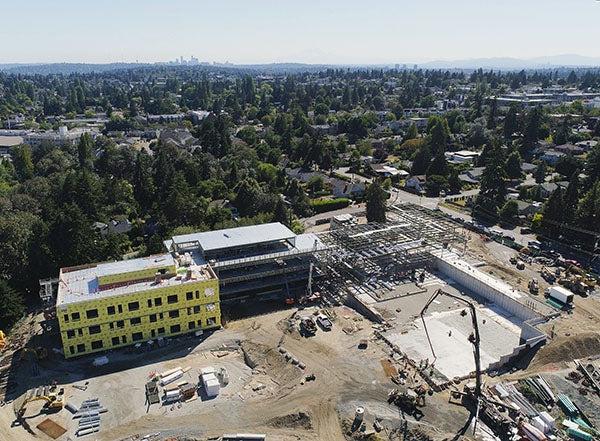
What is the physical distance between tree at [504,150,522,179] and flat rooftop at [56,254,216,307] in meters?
57.4

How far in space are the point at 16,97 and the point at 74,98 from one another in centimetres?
3485

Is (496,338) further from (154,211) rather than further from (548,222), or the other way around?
(154,211)

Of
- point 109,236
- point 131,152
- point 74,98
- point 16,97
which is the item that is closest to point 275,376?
point 109,236

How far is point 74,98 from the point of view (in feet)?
542

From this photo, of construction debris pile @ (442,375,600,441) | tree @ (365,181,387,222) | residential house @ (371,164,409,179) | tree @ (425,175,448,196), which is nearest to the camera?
construction debris pile @ (442,375,600,441)

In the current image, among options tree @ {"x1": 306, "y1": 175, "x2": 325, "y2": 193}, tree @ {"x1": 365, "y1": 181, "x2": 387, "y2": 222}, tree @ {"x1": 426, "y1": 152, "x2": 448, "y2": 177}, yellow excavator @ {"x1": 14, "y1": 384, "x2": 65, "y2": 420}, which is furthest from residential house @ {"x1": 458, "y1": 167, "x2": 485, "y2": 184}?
yellow excavator @ {"x1": 14, "y1": 384, "x2": 65, "y2": 420}

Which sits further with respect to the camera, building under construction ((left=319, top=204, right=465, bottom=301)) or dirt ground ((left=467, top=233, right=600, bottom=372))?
building under construction ((left=319, top=204, right=465, bottom=301))

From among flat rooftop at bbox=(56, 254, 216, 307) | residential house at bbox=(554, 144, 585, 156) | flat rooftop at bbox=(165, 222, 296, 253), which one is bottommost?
flat rooftop at bbox=(56, 254, 216, 307)

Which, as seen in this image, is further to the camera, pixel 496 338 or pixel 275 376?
pixel 496 338

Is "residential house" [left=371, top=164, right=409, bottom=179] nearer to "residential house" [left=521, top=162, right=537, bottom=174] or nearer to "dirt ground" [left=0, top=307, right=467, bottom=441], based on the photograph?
"residential house" [left=521, top=162, right=537, bottom=174]

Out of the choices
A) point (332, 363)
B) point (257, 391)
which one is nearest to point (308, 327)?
point (332, 363)

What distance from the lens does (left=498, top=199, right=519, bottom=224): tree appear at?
60.1 m

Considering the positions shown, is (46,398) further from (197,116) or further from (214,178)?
(197,116)

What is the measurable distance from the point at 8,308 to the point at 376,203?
38197mm
